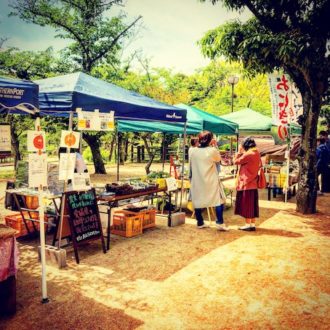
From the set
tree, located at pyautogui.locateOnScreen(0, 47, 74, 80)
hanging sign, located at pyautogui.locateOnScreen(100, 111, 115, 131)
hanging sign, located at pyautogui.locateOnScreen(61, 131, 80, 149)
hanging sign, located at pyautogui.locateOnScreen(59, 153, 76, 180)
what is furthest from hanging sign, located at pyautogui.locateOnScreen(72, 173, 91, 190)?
tree, located at pyautogui.locateOnScreen(0, 47, 74, 80)

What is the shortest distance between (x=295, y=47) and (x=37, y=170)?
5.86 m

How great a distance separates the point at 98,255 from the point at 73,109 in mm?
2390

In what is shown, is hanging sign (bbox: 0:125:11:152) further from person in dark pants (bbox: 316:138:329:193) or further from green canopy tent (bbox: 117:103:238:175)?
person in dark pants (bbox: 316:138:329:193)

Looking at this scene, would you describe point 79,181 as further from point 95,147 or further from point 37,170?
point 95,147

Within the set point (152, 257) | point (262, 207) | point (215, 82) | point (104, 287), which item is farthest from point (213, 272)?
point (215, 82)

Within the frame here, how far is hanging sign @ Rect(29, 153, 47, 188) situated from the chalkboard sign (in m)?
1.11

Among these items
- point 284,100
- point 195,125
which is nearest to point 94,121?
point 195,125

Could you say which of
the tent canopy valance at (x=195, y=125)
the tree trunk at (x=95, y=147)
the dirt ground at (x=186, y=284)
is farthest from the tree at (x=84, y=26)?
the dirt ground at (x=186, y=284)

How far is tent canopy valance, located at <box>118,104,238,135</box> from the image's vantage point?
860cm

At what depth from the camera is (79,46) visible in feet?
52.1

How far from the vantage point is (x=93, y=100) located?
502 centimetres

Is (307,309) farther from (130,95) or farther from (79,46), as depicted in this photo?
(79,46)

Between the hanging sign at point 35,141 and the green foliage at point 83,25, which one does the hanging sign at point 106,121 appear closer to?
the hanging sign at point 35,141

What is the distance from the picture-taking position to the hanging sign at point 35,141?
142 inches
